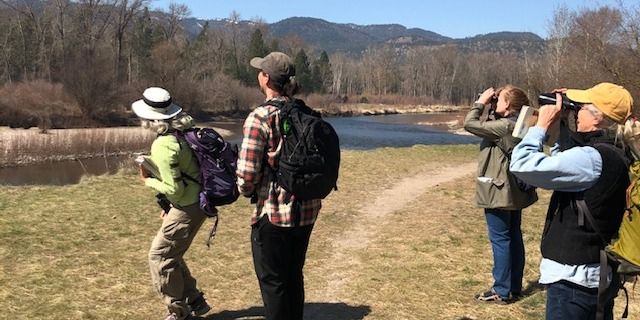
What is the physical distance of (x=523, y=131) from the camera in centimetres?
314

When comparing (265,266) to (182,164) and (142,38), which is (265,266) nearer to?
(182,164)

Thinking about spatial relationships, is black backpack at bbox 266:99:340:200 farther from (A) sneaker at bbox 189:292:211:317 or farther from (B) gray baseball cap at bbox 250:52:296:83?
(A) sneaker at bbox 189:292:211:317

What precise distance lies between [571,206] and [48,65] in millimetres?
63171

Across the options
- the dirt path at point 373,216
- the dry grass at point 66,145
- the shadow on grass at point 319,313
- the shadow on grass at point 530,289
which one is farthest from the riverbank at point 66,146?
the shadow on grass at point 530,289

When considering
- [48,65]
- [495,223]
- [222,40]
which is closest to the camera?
[495,223]

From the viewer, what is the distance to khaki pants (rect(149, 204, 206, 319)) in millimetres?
4402

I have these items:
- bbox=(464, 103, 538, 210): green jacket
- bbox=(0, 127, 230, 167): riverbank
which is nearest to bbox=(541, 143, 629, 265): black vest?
bbox=(464, 103, 538, 210): green jacket

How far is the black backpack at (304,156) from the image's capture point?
130 inches

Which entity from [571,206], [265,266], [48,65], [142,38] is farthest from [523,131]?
[142,38]

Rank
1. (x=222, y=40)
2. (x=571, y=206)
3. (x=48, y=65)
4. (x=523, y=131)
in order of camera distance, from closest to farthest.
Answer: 1. (x=571, y=206)
2. (x=523, y=131)
3. (x=48, y=65)
4. (x=222, y=40)

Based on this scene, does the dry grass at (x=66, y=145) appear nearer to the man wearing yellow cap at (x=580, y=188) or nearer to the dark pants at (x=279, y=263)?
the dark pants at (x=279, y=263)

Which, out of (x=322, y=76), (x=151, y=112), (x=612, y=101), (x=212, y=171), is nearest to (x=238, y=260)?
(x=212, y=171)

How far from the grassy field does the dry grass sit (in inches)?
676

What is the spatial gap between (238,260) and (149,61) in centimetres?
6038
